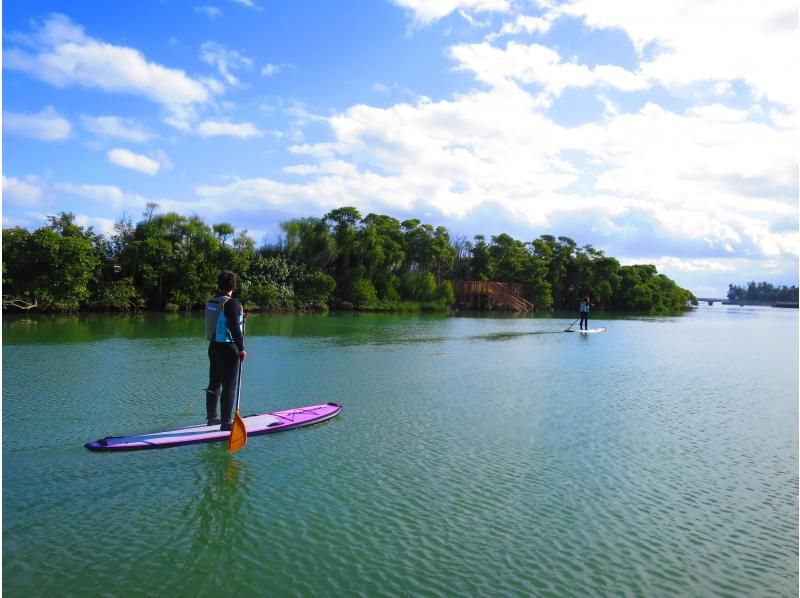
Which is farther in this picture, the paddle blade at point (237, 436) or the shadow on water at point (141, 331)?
the shadow on water at point (141, 331)

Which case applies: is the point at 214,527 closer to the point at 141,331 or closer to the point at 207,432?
the point at 207,432

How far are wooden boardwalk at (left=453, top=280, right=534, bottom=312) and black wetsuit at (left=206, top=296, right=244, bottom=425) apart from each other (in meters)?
53.6

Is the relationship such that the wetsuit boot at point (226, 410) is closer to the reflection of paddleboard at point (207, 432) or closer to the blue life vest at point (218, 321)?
the reflection of paddleboard at point (207, 432)

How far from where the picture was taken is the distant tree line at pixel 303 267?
34656mm

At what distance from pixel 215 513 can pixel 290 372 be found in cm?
905

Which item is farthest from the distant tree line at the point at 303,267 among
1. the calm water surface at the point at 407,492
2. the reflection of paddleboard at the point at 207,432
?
the reflection of paddleboard at the point at 207,432

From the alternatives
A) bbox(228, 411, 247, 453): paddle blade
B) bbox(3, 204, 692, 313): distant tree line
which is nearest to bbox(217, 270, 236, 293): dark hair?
bbox(228, 411, 247, 453): paddle blade

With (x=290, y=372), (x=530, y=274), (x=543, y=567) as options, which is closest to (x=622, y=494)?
(x=543, y=567)

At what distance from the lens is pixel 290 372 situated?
15.1 m

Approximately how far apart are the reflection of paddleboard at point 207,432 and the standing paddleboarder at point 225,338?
20.6 inches

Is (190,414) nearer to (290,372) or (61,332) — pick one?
(290,372)

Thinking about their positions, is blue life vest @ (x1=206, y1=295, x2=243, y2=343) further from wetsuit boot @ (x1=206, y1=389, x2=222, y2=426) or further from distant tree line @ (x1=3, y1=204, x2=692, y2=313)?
distant tree line @ (x1=3, y1=204, x2=692, y2=313)

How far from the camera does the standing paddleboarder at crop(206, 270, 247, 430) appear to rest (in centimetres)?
783

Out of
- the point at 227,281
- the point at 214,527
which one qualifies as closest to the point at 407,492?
the point at 214,527
